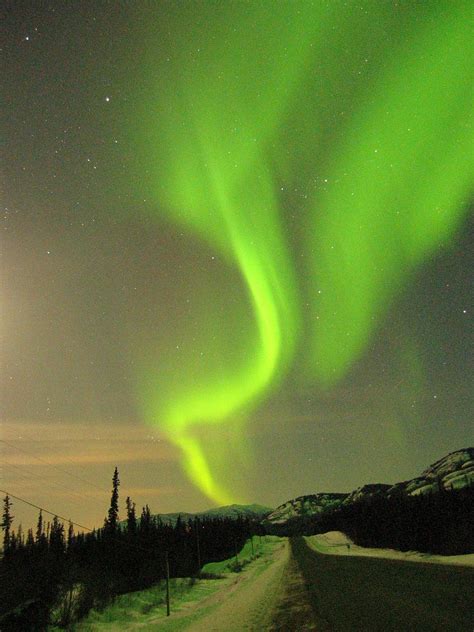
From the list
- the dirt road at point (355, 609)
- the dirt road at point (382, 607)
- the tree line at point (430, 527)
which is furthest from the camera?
the tree line at point (430, 527)

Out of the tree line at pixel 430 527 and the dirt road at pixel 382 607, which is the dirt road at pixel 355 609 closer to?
the dirt road at pixel 382 607

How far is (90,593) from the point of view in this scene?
33.5 m

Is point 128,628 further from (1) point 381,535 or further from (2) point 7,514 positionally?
(2) point 7,514

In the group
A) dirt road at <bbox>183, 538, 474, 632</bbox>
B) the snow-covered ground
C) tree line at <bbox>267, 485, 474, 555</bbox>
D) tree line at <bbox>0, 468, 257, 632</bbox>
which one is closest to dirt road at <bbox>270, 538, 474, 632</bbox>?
dirt road at <bbox>183, 538, 474, 632</bbox>

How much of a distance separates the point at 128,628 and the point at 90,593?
10.8 m

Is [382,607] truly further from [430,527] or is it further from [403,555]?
[430,527]

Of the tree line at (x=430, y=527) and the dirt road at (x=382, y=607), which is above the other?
the tree line at (x=430, y=527)

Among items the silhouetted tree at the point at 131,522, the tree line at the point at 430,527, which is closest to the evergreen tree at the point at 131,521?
the silhouetted tree at the point at 131,522

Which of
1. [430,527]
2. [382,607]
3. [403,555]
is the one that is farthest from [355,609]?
[430,527]

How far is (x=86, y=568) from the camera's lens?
5538cm

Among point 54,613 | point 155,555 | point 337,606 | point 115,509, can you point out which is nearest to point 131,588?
point 155,555

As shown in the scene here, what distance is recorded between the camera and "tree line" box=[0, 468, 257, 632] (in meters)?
27.2

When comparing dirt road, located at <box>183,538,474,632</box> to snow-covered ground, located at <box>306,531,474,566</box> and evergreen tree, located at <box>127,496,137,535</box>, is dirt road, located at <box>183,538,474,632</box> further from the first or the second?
evergreen tree, located at <box>127,496,137,535</box>

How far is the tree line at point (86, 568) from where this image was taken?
2719 cm
